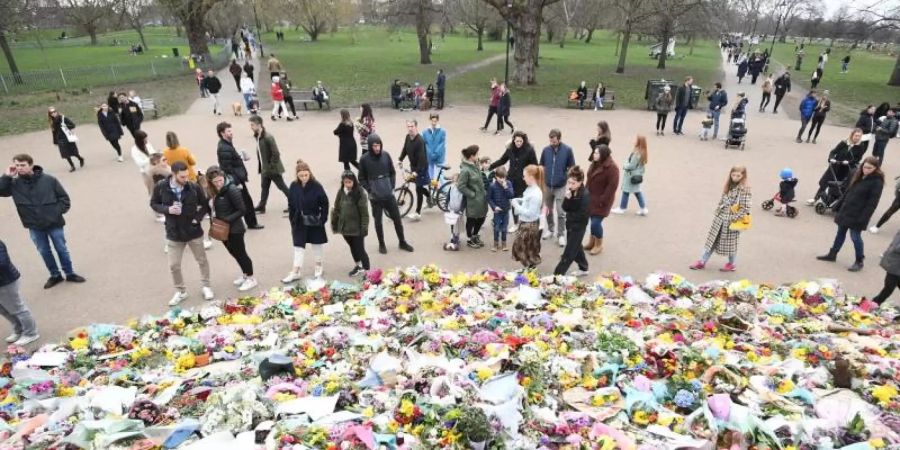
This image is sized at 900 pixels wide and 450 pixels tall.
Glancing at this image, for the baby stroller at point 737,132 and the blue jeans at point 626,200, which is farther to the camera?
the baby stroller at point 737,132

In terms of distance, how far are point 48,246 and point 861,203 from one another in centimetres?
1073

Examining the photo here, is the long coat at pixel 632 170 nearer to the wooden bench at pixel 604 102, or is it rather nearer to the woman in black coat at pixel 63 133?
the wooden bench at pixel 604 102

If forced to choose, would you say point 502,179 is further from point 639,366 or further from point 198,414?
point 198,414

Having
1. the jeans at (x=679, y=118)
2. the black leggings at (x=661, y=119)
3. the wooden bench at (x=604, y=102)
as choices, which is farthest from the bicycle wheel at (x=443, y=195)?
the wooden bench at (x=604, y=102)

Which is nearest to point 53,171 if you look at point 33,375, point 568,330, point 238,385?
point 33,375

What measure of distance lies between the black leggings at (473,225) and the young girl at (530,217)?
102 cm

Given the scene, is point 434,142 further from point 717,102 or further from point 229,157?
point 717,102

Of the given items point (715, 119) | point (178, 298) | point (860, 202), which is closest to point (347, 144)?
point (178, 298)

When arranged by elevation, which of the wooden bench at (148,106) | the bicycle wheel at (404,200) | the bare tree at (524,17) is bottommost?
the bicycle wheel at (404,200)

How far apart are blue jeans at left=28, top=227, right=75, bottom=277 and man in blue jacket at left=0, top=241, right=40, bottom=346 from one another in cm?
125

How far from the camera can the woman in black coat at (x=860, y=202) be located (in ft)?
22.3

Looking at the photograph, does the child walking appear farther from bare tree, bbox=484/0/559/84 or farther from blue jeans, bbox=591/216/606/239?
bare tree, bbox=484/0/559/84

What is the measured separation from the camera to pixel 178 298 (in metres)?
6.54

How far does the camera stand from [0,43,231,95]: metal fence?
2275cm
